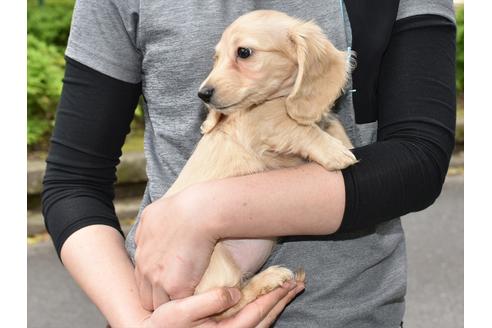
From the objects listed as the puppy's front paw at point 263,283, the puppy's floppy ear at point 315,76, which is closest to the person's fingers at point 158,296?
the puppy's front paw at point 263,283

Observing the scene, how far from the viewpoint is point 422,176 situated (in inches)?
66.6

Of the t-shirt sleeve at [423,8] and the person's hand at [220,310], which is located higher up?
the t-shirt sleeve at [423,8]

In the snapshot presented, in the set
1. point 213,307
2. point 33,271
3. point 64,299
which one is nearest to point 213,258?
point 213,307

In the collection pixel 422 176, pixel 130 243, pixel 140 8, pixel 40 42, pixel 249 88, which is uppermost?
pixel 140 8

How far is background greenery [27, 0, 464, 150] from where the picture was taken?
6.75 meters

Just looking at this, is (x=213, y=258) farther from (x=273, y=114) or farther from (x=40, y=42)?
(x=40, y=42)

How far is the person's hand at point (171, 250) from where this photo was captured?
1654 mm

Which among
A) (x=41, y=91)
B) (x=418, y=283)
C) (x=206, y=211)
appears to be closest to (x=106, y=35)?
(x=206, y=211)

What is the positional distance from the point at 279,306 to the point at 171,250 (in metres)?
0.29

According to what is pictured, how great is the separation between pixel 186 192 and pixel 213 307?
0.25 m

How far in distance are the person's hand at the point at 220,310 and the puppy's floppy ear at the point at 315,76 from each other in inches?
15.7

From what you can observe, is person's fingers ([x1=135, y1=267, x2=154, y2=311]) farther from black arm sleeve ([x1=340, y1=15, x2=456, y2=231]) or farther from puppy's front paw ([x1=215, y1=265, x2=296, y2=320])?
black arm sleeve ([x1=340, y1=15, x2=456, y2=231])

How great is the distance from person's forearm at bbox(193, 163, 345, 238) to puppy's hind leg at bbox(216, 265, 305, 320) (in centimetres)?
Answer: 16

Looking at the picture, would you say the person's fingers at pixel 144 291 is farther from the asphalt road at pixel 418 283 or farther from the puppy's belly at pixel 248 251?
the asphalt road at pixel 418 283
